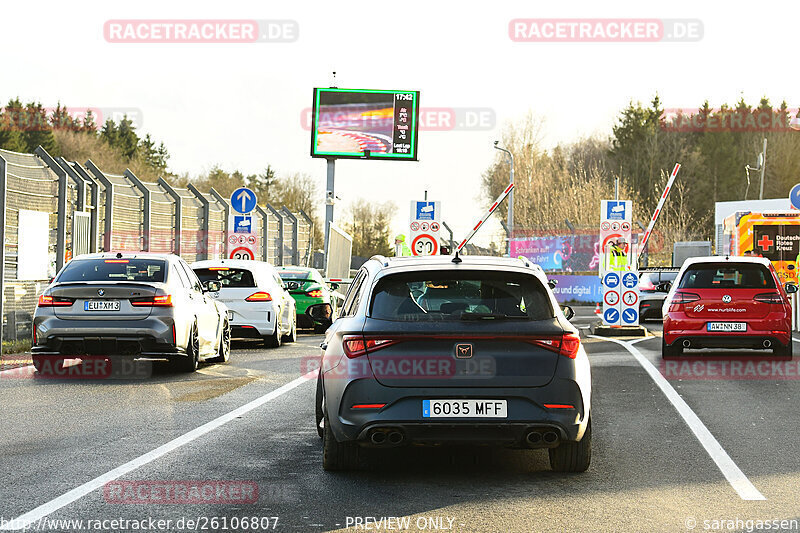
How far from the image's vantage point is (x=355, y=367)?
25.4ft

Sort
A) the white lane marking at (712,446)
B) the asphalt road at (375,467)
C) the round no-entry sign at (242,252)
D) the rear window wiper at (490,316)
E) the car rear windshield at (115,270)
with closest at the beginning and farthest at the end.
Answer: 1. the asphalt road at (375,467)
2. the white lane marking at (712,446)
3. the rear window wiper at (490,316)
4. the car rear windshield at (115,270)
5. the round no-entry sign at (242,252)

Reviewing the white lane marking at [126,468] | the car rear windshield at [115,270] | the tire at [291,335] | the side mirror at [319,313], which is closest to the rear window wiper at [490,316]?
the white lane marking at [126,468]

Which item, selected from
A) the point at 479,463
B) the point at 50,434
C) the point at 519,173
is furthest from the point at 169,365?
the point at 519,173

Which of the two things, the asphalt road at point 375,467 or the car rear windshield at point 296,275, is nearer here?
the asphalt road at point 375,467

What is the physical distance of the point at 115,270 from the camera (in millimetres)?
15352

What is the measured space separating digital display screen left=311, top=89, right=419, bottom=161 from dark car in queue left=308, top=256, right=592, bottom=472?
103 feet

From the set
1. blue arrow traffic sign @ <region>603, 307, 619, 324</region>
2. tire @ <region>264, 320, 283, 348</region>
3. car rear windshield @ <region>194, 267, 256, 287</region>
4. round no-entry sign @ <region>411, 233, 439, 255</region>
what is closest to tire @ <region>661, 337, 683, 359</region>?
blue arrow traffic sign @ <region>603, 307, 619, 324</region>

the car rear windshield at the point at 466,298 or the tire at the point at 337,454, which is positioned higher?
the car rear windshield at the point at 466,298

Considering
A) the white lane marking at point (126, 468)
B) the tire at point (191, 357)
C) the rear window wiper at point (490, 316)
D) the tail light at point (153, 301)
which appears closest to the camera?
the white lane marking at point (126, 468)

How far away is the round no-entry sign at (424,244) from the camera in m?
27.1

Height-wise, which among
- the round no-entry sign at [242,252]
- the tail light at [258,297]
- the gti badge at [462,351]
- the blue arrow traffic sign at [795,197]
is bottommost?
the tail light at [258,297]

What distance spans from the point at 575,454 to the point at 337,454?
5.16 ft

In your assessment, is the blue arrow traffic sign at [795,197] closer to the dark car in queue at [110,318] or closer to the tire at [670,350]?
the tire at [670,350]

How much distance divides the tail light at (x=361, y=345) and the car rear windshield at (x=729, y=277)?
11.3 meters
